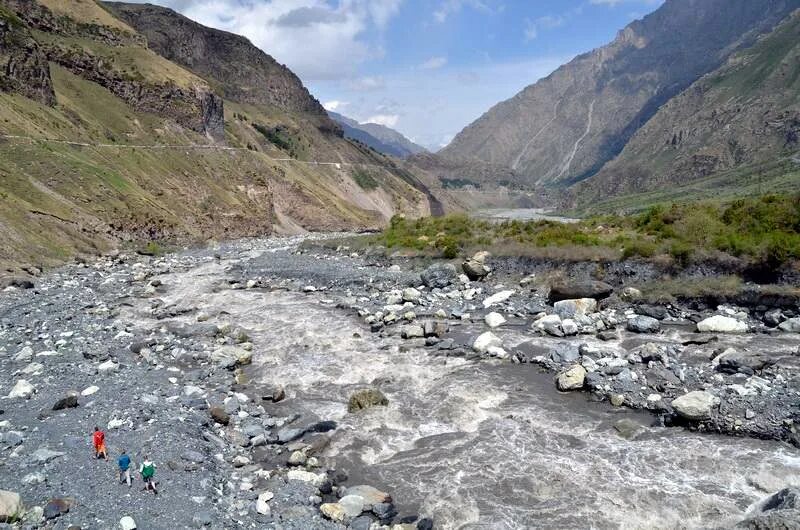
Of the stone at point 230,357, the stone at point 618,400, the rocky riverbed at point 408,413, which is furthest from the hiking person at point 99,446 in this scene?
the stone at point 618,400

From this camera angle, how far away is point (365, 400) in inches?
638

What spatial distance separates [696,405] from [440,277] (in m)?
19.9

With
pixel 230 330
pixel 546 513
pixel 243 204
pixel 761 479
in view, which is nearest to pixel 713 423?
pixel 761 479

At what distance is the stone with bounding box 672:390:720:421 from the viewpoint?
14078 mm

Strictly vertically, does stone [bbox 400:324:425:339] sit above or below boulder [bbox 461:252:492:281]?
below

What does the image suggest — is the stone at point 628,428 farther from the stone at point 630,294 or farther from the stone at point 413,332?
the stone at point 630,294

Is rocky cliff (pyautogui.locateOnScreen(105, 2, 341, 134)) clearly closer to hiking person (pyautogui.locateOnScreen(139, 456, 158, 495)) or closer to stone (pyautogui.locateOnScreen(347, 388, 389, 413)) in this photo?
stone (pyautogui.locateOnScreen(347, 388, 389, 413))

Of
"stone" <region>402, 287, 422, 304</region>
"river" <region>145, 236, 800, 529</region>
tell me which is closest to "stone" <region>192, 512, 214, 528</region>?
"river" <region>145, 236, 800, 529</region>

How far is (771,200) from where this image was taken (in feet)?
101

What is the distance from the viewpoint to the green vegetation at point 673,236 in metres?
26.3

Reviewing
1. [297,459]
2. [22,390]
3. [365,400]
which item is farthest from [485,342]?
[22,390]

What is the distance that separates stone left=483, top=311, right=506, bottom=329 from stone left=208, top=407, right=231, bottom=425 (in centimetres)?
1324

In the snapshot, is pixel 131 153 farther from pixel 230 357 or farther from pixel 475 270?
pixel 230 357

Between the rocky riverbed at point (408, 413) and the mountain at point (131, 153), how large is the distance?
20492 mm
